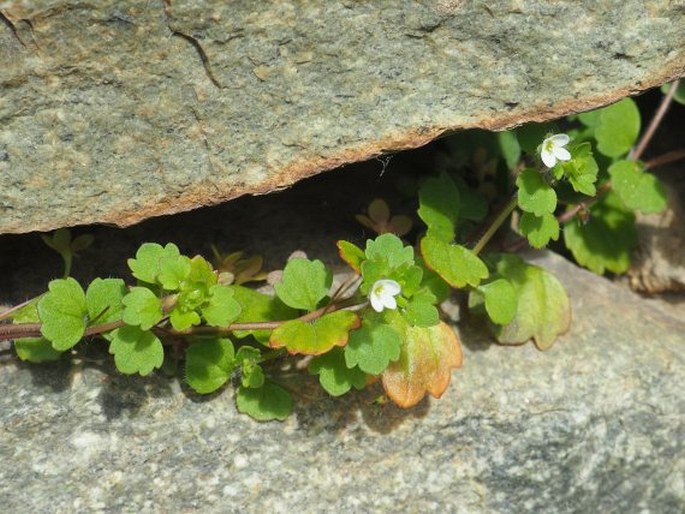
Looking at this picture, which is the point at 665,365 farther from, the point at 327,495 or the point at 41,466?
the point at 41,466

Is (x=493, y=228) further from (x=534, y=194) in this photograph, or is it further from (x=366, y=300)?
(x=366, y=300)

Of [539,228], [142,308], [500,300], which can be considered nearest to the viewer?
[142,308]

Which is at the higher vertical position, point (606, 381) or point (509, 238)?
point (509, 238)

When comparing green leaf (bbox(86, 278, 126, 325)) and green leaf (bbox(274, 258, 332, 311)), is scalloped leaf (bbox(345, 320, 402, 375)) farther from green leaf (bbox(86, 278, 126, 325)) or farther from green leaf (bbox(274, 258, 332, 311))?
green leaf (bbox(86, 278, 126, 325))

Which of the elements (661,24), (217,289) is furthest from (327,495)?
(661,24)

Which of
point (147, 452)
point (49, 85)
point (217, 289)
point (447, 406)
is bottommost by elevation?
point (447, 406)

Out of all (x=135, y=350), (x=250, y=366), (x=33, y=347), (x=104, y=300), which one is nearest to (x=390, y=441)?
(x=250, y=366)
